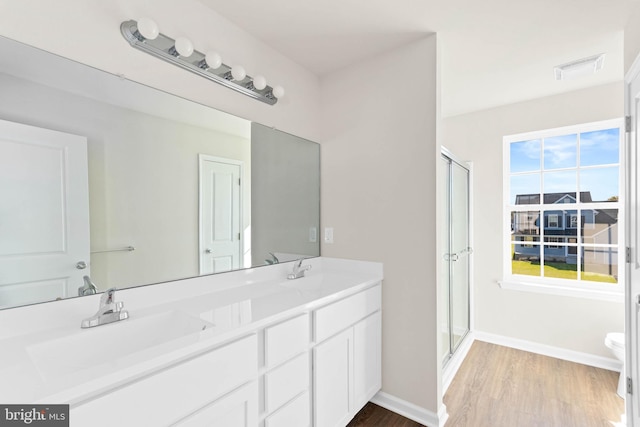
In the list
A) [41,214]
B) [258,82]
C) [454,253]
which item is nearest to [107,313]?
[41,214]

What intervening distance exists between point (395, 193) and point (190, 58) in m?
1.43

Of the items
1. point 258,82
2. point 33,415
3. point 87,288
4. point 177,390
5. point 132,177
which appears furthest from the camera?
point 258,82

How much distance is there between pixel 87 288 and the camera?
1.20 metres

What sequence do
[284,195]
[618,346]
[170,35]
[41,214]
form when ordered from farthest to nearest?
1. [618,346]
2. [284,195]
3. [170,35]
4. [41,214]

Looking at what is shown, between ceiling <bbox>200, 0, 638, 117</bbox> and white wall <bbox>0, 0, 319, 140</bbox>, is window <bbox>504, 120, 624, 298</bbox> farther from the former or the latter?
white wall <bbox>0, 0, 319, 140</bbox>

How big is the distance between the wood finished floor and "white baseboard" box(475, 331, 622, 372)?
0.22 ft

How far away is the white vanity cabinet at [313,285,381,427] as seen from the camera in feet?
5.04

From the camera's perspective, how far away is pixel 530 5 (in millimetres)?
1611

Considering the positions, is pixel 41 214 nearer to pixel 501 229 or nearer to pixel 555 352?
pixel 501 229

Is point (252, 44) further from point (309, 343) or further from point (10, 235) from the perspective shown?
point (309, 343)

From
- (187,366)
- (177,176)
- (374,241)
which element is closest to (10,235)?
(177,176)

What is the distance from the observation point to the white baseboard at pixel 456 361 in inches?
89.4

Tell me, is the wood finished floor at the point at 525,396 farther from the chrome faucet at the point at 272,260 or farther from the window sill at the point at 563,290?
the chrome faucet at the point at 272,260

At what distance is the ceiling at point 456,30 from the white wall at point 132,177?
80 cm
